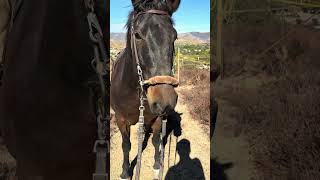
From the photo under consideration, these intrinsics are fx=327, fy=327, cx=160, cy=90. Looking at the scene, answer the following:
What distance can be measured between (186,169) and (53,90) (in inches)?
136

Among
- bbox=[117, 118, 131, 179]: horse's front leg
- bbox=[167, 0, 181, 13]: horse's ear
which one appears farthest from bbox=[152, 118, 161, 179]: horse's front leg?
bbox=[167, 0, 181, 13]: horse's ear

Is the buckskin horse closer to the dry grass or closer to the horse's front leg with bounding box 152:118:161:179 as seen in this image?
the horse's front leg with bounding box 152:118:161:179

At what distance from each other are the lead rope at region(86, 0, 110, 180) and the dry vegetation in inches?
110

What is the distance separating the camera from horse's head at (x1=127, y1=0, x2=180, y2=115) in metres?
2.17

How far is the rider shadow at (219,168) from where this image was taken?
438cm

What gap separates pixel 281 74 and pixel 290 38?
1.32 metres

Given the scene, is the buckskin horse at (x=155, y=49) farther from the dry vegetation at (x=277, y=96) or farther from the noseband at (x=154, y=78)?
the dry vegetation at (x=277, y=96)

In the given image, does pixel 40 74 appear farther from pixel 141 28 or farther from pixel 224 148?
pixel 224 148

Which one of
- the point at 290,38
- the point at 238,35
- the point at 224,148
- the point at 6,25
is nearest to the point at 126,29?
the point at 6,25

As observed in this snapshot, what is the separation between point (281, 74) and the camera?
6.60 metres

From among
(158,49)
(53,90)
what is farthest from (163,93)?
(53,90)

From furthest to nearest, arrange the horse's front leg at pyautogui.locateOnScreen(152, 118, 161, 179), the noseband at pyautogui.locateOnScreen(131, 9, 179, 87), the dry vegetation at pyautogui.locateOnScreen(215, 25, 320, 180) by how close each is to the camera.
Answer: the dry vegetation at pyautogui.locateOnScreen(215, 25, 320, 180) < the horse's front leg at pyautogui.locateOnScreen(152, 118, 161, 179) < the noseband at pyautogui.locateOnScreen(131, 9, 179, 87)

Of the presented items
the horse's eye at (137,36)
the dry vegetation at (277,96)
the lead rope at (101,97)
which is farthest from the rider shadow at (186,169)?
the lead rope at (101,97)

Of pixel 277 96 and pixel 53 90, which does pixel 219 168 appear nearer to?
pixel 277 96
